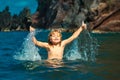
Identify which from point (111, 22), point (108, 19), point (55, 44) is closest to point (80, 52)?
point (55, 44)

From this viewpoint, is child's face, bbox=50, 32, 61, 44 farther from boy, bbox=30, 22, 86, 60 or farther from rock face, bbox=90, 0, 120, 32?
rock face, bbox=90, 0, 120, 32

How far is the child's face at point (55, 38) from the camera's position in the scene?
55.3 feet

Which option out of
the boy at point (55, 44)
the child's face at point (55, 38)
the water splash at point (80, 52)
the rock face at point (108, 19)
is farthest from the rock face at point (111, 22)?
the child's face at point (55, 38)

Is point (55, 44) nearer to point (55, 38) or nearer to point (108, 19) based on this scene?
point (55, 38)

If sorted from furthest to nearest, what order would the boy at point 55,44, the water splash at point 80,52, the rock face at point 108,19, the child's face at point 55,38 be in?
the rock face at point 108,19 < the water splash at point 80,52 < the boy at point 55,44 < the child's face at point 55,38

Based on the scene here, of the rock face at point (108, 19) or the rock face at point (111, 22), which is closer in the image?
the rock face at point (111, 22)

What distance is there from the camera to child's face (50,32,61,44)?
16.8 metres

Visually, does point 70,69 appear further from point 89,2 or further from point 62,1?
point 62,1

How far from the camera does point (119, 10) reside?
394ft

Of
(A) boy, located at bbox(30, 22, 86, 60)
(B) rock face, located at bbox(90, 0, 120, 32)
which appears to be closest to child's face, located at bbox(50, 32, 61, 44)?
(A) boy, located at bbox(30, 22, 86, 60)

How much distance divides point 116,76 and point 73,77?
1.55 m

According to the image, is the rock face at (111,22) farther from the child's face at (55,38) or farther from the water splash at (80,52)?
the child's face at (55,38)

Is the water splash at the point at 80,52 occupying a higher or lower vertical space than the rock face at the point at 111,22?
lower

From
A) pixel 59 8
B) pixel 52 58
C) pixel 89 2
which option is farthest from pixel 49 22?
pixel 52 58
